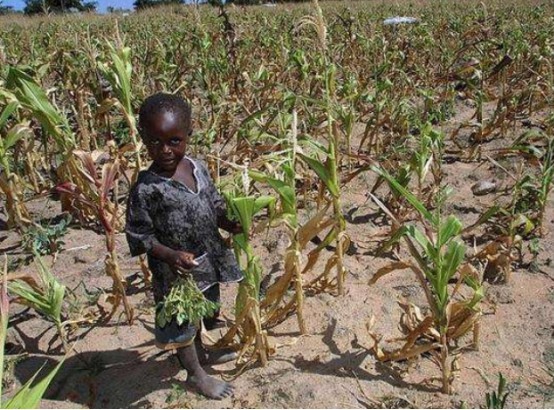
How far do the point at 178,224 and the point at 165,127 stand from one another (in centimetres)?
36

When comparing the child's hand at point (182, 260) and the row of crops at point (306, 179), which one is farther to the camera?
the row of crops at point (306, 179)

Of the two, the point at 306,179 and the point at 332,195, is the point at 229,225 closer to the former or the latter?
the point at 332,195

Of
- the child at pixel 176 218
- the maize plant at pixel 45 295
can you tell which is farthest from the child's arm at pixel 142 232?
the maize plant at pixel 45 295

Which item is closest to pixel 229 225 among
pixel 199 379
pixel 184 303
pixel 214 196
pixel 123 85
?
pixel 214 196

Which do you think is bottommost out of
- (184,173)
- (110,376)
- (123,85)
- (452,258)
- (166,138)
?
(110,376)

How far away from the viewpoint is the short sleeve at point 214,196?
1964mm

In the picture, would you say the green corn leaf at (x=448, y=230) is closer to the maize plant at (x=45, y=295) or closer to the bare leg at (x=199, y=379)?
the bare leg at (x=199, y=379)

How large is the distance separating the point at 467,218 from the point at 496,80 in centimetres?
303

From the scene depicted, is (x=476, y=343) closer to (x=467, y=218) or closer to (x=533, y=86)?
(x=467, y=218)

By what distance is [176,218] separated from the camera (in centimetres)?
187

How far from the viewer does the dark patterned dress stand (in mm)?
1832

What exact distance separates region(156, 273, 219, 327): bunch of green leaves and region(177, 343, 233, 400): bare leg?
0.72ft

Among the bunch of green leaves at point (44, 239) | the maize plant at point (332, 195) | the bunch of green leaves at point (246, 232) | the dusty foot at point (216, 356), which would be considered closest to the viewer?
the bunch of green leaves at point (246, 232)

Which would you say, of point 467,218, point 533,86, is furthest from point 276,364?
point 533,86
